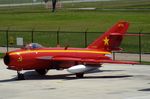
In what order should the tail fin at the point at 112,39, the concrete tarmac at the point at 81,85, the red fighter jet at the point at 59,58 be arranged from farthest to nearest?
1. the tail fin at the point at 112,39
2. the red fighter jet at the point at 59,58
3. the concrete tarmac at the point at 81,85

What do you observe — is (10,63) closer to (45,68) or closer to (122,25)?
(45,68)

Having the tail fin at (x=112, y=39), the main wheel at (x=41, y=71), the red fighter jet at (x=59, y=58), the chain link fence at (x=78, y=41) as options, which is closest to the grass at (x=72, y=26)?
the chain link fence at (x=78, y=41)

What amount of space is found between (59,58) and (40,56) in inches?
36.0

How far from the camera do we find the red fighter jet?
94.0ft

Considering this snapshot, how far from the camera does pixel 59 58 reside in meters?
29.4

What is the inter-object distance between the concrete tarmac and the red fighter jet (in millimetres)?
523

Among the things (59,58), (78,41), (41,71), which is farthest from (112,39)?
(78,41)

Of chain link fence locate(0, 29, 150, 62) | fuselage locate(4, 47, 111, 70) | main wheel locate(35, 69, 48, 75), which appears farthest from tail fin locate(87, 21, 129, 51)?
chain link fence locate(0, 29, 150, 62)

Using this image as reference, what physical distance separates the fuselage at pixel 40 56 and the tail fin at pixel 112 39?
554 mm

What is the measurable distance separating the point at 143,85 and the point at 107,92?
101 inches

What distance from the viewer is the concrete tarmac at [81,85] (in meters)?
23.2

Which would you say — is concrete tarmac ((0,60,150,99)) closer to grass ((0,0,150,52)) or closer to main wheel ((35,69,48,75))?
main wheel ((35,69,48,75))

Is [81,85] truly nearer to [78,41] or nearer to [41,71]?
[41,71]

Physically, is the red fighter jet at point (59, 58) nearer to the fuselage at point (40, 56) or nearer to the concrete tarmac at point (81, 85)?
the fuselage at point (40, 56)
